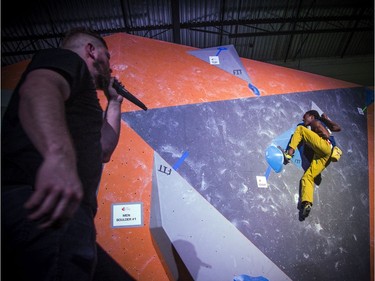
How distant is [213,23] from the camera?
19.3 ft

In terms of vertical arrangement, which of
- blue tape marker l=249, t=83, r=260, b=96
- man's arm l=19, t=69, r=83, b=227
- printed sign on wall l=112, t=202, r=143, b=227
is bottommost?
printed sign on wall l=112, t=202, r=143, b=227

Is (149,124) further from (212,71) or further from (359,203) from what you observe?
(359,203)

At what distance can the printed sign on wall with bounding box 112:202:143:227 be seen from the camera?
190 centimetres

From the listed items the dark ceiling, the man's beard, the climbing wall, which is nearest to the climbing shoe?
the climbing wall

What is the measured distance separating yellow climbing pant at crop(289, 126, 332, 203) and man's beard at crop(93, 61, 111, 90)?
6.26ft

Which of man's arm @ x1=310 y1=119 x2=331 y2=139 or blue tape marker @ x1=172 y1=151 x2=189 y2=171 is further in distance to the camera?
man's arm @ x1=310 y1=119 x2=331 y2=139

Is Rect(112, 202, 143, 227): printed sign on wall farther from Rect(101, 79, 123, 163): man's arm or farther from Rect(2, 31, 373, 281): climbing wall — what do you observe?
Rect(101, 79, 123, 163): man's arm

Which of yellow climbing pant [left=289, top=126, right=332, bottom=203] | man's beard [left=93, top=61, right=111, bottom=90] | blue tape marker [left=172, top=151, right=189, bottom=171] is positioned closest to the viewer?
man's beard [left=93, top=61, right=111, bottom=90]

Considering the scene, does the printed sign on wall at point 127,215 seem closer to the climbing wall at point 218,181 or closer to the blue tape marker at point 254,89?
the climbing wall at point 218,181

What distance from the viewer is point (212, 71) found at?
9.37ft

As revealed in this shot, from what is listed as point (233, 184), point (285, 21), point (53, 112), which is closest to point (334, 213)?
point (233, 184)

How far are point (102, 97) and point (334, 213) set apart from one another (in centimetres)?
230

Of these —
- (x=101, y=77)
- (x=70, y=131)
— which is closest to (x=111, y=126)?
(x=101, y=77)

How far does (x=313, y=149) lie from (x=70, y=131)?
2.44 m
